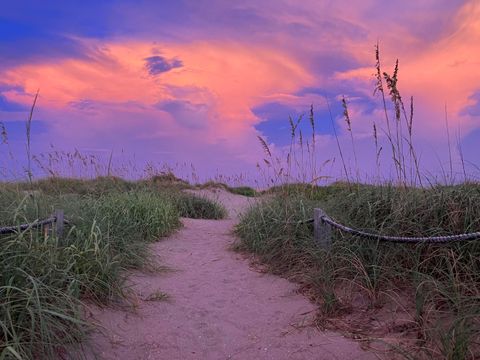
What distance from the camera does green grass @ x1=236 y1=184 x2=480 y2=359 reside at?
12.1 feet

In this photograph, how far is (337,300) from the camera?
4723 millimetres

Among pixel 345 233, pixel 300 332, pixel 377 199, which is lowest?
pixel 300 332

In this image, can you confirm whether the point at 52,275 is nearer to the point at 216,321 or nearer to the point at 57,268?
the point at 57,268

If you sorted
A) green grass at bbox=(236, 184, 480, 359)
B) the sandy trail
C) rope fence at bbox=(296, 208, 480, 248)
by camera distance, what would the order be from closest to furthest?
green grass at bbox=(236, 184, 480, 359), the sandy trail, rope fence at bbox=(296, 208, 480, 248)

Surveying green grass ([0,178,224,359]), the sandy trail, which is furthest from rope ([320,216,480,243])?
green grass ([0,178,224,359])

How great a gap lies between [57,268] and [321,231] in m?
3.22

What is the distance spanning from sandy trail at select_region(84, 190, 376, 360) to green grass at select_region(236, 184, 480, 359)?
11.5 inches

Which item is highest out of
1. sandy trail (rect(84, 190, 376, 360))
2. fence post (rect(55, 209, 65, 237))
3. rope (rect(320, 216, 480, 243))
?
rope (rect(320, 216, 480, 243))

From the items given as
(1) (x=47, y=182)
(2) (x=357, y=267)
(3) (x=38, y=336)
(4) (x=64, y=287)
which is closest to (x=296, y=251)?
(2) (x=357, y=267)

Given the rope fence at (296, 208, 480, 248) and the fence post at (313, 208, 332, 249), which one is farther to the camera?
the fence post at (313, 208, 332, 249)

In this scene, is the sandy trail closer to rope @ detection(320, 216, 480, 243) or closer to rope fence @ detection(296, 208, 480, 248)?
rope fence @ detection(296, 208, 480, 248)

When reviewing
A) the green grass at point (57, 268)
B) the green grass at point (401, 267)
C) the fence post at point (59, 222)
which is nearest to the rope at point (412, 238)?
the green grass at point (401, 267)

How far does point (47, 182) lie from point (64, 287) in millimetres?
7689

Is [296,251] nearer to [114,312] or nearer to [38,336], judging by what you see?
[114,312]
